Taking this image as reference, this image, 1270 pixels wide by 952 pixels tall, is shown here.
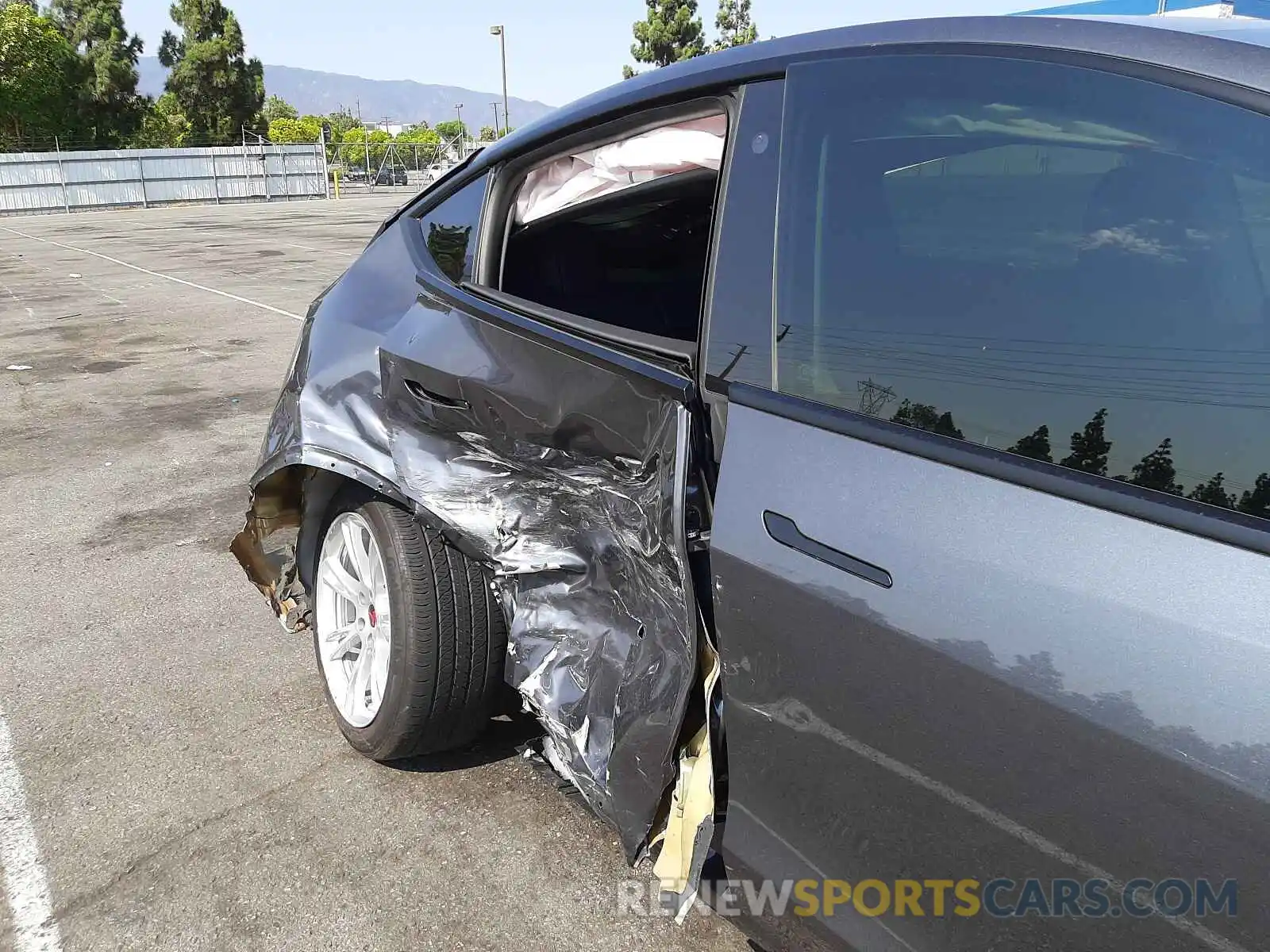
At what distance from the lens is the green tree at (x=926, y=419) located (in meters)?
1.39

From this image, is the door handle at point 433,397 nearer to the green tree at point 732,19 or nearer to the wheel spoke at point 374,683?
the wheel spoke at point 374,683

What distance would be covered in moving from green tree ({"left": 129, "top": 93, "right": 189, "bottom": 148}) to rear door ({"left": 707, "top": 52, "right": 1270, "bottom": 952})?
5970cm

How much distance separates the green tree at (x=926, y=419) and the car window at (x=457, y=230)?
138 cm

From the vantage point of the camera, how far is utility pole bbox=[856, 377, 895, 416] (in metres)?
1.48

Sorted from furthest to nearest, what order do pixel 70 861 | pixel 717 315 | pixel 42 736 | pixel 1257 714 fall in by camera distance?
pixel 42 736 < pixel 70 861 < pixel 717 315 < pixel 1257 714

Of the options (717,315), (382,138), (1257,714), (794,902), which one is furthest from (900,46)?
(382,138)

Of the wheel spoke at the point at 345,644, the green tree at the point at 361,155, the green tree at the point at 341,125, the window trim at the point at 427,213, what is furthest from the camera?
the green tree at the point at 341,125

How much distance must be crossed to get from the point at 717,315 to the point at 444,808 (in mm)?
1524

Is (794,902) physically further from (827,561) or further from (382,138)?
(382,138)

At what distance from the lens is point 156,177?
3759 cm

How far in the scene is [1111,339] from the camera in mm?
1256

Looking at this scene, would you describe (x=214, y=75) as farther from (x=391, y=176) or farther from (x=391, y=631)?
(x=391, y=631)

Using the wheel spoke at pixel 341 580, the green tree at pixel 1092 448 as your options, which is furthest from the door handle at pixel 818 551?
the wheel spoke at pixel 341 580

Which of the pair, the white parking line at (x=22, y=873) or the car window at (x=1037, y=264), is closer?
the car window at (x=1037, y=264)
